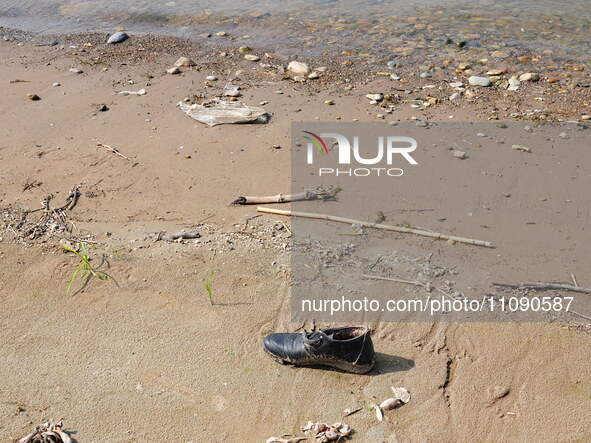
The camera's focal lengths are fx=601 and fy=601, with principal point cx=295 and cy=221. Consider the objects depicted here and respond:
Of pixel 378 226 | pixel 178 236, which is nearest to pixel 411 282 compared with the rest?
pixel 378 226

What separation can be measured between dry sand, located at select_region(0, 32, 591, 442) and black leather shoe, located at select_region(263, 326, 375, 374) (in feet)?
0.23

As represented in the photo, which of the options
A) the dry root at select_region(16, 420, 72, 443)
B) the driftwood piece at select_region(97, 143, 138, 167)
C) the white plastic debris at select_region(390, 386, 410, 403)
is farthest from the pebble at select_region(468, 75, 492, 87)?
the dry root at select_region(16, 420, 72, 443)

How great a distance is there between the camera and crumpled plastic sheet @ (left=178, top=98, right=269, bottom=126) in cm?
531

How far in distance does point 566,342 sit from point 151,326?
2141mm

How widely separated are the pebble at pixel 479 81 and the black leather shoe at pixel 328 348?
3.74 metres

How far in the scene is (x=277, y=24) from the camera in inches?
313

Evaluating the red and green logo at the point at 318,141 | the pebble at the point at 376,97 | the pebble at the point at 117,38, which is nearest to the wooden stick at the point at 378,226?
the red and green logo at the point at 318,141

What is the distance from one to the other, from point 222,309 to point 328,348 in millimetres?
741

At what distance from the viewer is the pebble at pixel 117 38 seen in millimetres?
7383

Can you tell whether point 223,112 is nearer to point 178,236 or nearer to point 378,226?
point 178,236

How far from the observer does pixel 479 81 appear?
5852 mm

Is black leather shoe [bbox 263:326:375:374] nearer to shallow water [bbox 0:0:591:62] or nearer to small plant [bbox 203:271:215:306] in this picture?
small plant [bbox 203:271:215:306]

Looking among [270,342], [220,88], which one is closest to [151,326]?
[270,342]

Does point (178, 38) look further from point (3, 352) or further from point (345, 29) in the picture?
point (3, 352)
